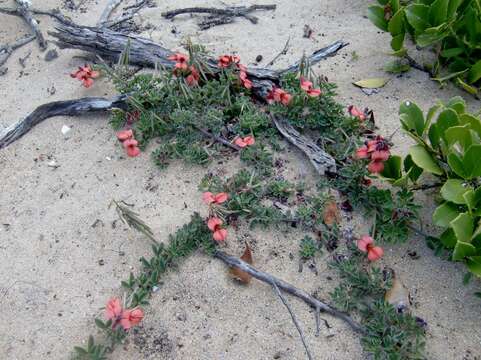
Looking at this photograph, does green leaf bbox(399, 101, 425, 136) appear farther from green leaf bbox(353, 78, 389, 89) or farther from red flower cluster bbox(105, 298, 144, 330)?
red flower cluster bbox(105, 298, 144, 330)

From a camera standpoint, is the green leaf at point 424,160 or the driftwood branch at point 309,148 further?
the driftwood branch at point 309,148

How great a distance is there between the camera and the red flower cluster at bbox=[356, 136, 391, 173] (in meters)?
2.43

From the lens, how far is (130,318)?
2.13 meters

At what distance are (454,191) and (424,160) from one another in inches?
8.9

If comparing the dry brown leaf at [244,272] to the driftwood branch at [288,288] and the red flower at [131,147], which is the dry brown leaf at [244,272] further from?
the red flower at [131,147]

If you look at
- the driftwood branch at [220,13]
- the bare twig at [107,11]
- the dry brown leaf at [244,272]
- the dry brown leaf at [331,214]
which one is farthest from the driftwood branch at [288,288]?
the bare twig at [107,11]

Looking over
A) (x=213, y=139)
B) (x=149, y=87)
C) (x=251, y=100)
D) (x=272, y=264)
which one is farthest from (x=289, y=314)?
(x=149, y=87)

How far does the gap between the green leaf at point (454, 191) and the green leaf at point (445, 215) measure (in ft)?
0.19

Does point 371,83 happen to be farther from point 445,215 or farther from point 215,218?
point 215,218

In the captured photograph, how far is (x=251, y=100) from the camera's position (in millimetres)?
3191

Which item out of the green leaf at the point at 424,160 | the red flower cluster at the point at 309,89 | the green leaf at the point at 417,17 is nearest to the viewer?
the green leaf at the point at 424,160

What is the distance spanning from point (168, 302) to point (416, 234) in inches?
50.4

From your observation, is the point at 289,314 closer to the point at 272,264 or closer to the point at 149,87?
the point at 272,264

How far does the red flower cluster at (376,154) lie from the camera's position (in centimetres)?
243
